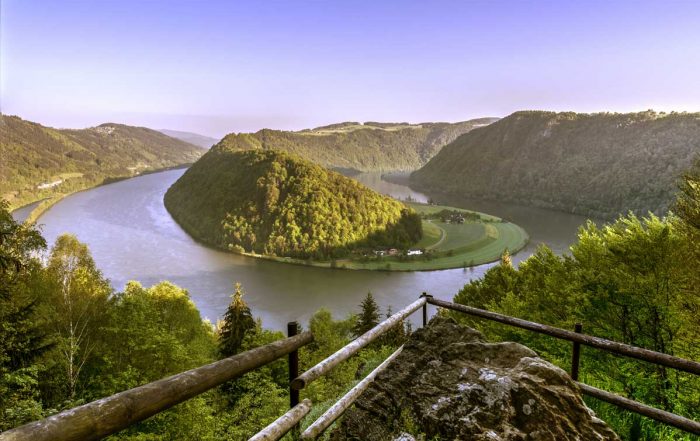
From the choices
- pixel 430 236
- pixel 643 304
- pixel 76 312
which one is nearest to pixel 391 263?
pixel 430 236

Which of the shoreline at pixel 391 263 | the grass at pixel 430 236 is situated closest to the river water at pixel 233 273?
the shoreline at pixel 391 263

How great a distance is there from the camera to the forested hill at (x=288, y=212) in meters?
122

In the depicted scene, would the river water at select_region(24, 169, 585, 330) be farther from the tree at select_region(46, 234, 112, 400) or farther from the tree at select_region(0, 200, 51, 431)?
the tree at select_region(0, 200, 51, 431)

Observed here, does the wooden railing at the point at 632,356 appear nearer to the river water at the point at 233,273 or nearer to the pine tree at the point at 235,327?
the pine tree at the point at 235,327

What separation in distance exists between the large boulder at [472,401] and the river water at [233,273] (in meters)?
57.4

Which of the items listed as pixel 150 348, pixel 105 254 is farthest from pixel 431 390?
pixel 105 254

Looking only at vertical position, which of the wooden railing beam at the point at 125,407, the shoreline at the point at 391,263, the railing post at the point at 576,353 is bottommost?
the shoreline at the point at 391,263

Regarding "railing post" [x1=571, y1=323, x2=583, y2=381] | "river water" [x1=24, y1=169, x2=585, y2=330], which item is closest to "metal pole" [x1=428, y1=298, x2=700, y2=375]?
"railing post" [x1=571, y1=323, x2=583, y2=381]

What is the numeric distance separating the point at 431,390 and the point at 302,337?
1.38m

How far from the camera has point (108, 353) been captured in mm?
21234

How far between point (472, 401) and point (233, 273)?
9202 centimetres

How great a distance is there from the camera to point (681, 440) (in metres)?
4.80

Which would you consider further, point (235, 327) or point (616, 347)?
point (235, 327)

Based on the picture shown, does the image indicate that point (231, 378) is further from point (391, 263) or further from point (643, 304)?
point (391, 263)
